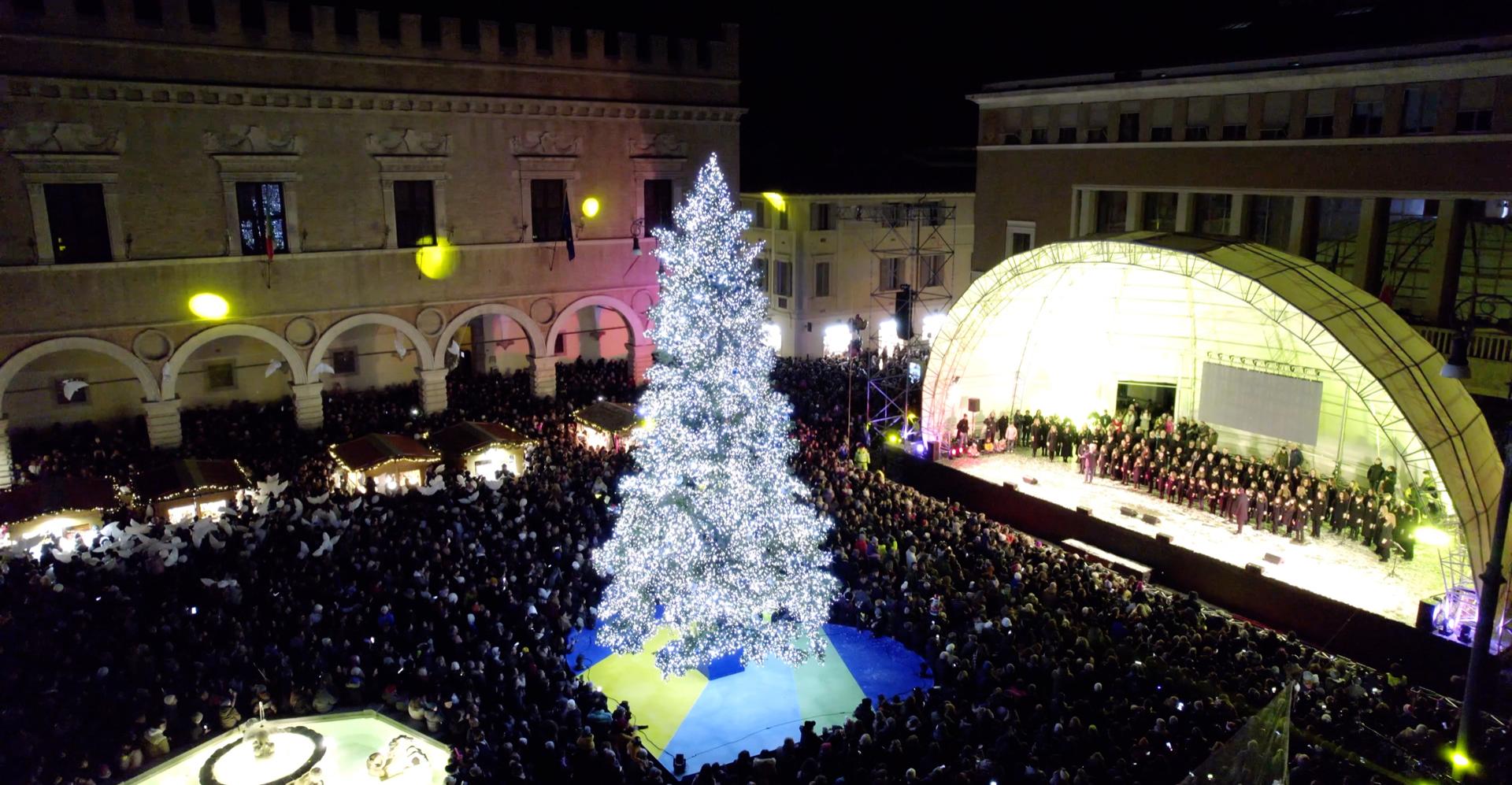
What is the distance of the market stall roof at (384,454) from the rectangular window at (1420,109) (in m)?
21.7

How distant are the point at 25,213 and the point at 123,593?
10528mm

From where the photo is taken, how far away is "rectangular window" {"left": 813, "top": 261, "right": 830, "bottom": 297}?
1417 inches

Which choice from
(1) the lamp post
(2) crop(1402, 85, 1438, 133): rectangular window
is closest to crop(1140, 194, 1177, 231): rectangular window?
(2) crop(1402, 85, 1438, 133): rectangular window

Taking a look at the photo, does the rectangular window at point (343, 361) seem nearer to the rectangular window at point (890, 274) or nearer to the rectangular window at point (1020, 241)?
the rectangular window at point (1020, 241)

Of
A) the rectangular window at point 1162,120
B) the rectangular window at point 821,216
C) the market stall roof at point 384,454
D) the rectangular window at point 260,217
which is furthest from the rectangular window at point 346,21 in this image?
the rectangular window at point 1162,120

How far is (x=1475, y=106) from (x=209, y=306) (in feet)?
88.7

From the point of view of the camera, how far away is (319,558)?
48.9 feet

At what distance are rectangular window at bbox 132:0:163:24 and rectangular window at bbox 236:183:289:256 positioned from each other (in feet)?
11.9

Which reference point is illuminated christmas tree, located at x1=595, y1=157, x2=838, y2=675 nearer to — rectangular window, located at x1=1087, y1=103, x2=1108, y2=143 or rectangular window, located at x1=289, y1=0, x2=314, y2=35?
rectangular window, located at x1=289, y1=0, x2=314, y2=35

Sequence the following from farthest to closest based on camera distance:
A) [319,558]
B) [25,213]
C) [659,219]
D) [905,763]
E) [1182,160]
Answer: [659,219], [1182,160], [25,213], [319,558], [905,763]

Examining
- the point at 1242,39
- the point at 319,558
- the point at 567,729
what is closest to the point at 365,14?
the point at 319,558

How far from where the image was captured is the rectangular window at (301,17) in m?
22.1

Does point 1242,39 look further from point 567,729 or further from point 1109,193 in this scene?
point 567,729

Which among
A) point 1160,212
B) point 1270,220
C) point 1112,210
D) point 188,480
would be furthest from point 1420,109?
point 188,480
